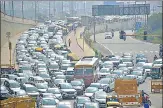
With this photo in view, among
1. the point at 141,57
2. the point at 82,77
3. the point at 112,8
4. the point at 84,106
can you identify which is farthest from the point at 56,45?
the point at 84,106

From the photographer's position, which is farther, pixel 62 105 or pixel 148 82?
pixel 148 82

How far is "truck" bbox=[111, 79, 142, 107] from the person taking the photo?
25.7 m

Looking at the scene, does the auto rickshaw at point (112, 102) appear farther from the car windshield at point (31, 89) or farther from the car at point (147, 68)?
the car at point (147, 68)

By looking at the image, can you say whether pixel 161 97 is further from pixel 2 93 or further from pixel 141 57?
pixel 141 57

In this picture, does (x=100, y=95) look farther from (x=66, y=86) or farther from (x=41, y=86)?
(x=41, y=86)

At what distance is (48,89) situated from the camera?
89.6ft

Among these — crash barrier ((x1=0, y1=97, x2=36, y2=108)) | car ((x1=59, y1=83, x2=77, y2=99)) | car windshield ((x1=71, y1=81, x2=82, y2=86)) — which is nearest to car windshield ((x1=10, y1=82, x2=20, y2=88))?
car ((x1=59, y1=83, x2=77, y2=99))

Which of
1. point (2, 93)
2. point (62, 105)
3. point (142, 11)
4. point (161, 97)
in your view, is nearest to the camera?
point (62, 105)

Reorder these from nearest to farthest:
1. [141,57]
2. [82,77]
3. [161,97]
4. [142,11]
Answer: [161,97] < [82,77] < [141,57] < [142,11]

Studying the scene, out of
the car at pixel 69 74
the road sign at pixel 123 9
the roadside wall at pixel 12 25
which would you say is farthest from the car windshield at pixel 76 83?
the road sign at pixel 123 9

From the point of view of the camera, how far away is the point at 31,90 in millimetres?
27219

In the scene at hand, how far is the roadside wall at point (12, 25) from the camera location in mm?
65250

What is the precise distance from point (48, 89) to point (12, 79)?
11.4 feet

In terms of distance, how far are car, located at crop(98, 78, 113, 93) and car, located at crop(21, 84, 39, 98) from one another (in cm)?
348
